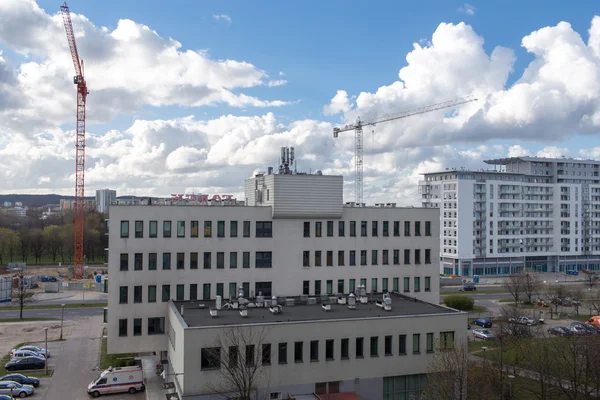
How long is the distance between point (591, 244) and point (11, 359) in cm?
15994

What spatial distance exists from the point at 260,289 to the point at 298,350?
14359 mm

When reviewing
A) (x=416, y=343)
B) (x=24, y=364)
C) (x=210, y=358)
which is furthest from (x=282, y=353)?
(x=24, y=364)

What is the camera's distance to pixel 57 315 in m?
88.7

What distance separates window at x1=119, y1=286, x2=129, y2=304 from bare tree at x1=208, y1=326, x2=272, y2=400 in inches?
632

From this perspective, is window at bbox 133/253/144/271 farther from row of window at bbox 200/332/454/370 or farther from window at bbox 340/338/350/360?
window at bbox 340/338/350/360

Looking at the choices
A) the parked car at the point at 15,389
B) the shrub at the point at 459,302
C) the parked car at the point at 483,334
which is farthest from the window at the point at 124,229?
the shrub at the point at 459,302

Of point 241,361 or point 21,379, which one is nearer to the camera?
point 241,361

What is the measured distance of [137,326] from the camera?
174 ft

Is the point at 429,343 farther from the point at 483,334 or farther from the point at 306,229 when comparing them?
the point at 483,334

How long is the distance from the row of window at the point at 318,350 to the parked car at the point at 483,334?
2706cm

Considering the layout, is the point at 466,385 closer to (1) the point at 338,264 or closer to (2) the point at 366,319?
(2) the point at 366,319

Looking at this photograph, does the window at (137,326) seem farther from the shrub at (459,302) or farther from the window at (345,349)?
the shrub at (459,302)

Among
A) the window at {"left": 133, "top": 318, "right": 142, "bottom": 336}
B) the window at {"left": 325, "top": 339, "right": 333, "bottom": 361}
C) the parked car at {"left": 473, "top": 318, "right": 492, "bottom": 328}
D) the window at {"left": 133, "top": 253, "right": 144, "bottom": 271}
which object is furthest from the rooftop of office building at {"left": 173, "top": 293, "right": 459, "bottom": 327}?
the parked car at {"left": 473, "top": 318, "right": 492, "bottom": 328}

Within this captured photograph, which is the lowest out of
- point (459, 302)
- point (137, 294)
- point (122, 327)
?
point (459, 302)
